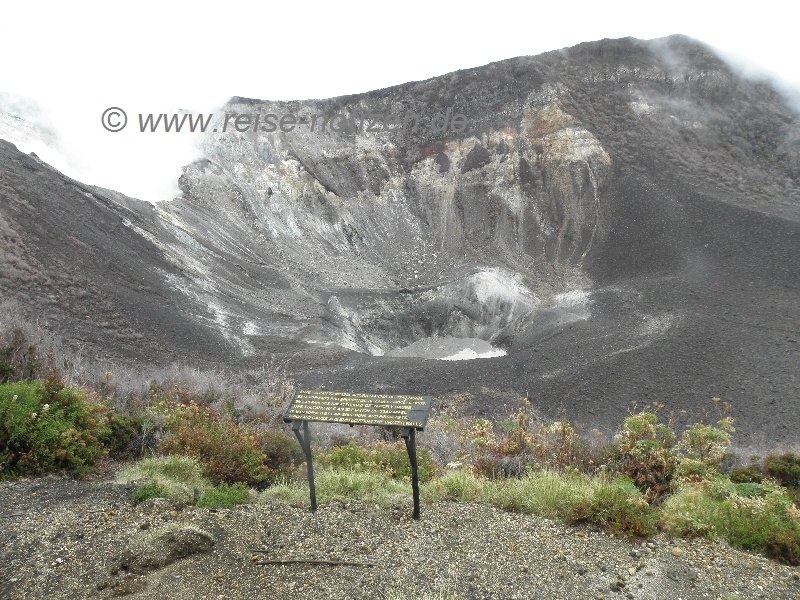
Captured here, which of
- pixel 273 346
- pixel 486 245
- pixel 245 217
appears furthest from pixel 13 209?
pixel 486 245

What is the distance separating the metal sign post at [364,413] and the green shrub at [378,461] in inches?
59.6

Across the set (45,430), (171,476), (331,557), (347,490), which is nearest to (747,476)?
(347,490)

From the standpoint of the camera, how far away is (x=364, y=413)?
22.4ft

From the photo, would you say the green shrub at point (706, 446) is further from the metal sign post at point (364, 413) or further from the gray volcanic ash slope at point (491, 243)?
the gray volcanic ash slope at point (491, 243)

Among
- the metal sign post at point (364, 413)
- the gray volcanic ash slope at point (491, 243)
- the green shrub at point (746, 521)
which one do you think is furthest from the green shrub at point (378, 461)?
the gray volcanic ash slope at point (491, 243)

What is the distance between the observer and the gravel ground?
514cm

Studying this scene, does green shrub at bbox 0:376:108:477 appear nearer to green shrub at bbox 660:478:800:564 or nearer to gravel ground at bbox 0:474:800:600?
gravel ground at bbox 0:474:800:600

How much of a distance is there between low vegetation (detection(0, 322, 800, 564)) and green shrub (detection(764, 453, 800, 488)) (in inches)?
0.6

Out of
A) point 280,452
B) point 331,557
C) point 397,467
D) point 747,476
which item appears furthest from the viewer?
point 280,452

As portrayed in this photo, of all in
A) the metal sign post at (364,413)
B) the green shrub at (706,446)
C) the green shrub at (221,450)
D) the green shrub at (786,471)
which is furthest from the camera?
the green shrub at (706,446)

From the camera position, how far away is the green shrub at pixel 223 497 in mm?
6715

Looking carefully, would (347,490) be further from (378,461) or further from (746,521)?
(746,521)

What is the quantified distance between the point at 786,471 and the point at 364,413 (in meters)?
6.65

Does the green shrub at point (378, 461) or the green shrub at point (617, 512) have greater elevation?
the green shrub at point (617, 512)
